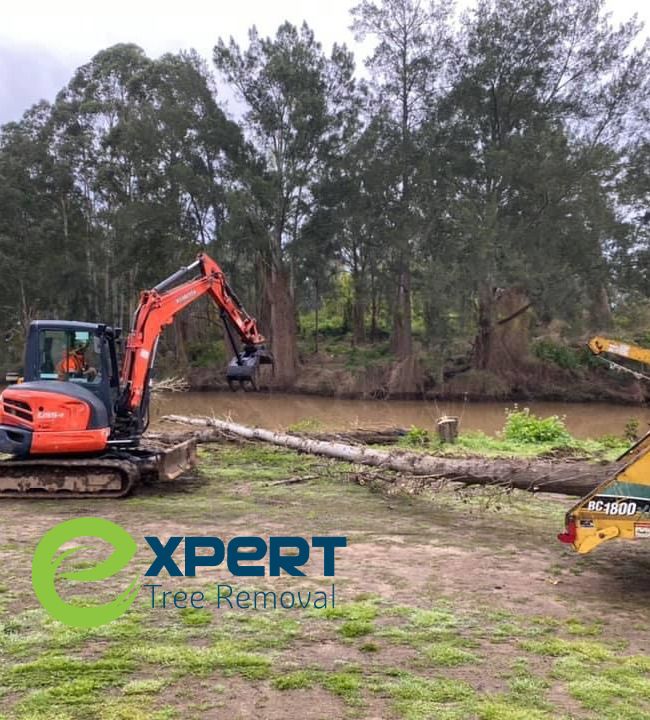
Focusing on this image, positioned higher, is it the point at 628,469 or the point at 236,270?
the point at 236,270

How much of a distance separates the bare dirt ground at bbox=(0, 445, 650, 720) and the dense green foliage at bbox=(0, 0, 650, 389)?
25139 millimetres

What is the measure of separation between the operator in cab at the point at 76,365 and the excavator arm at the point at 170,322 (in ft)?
1.57

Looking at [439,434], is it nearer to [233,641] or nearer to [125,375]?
[125,375]

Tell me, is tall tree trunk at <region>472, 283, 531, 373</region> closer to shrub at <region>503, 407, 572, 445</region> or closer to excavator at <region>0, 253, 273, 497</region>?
shrub at <region>503, 407, 572, 445</region>

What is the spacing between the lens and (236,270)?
3616cm

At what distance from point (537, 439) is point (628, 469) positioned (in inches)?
396

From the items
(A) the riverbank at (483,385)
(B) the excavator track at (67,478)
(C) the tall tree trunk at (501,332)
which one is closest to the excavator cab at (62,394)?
(B) the excavator track at (67,478)

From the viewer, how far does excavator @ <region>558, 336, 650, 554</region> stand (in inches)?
219

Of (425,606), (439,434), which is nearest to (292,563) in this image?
(425,606)

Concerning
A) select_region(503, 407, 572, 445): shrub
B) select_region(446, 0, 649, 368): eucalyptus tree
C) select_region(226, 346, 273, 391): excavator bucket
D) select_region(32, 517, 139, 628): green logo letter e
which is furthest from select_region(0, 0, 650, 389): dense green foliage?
select_region(32, 517, 139, 628): green logo letter e

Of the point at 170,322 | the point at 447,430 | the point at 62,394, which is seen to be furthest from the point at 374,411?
the point at 62,394

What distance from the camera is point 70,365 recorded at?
943cm

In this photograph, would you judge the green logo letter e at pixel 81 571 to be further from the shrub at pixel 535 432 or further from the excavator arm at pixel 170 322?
the shrub at pixel 535 432

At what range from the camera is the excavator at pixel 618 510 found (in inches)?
219
